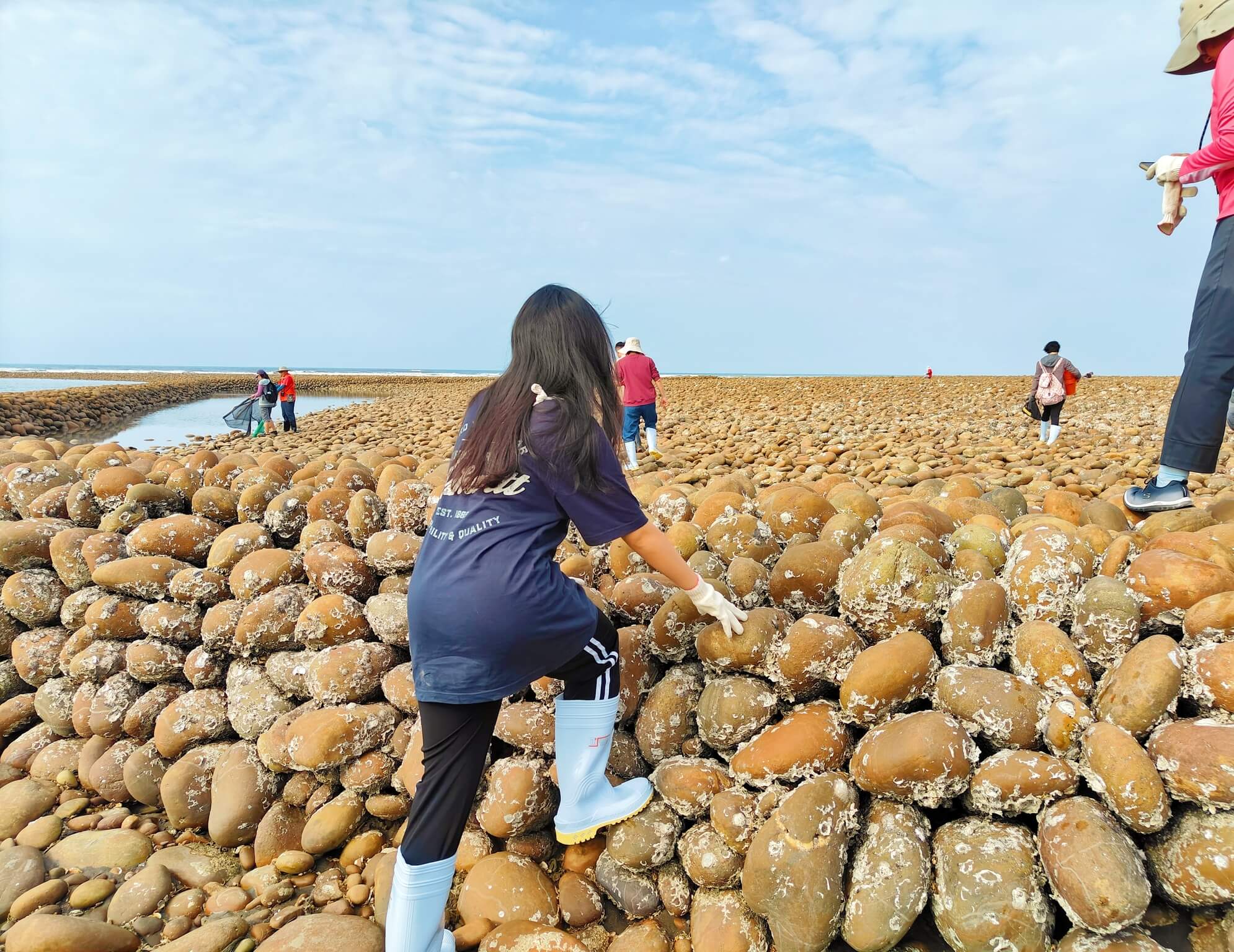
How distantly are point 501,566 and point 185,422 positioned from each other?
2669 centimetres

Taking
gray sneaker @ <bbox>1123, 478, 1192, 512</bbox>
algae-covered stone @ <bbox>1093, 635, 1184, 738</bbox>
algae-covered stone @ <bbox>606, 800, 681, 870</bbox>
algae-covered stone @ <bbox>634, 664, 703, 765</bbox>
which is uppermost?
gray sneaker @ <bbox>1123, 478, 1192, 512</bbox>

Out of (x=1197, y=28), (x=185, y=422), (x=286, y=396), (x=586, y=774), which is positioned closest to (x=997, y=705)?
(x=586, y=774)

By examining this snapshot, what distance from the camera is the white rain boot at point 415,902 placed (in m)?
1.94

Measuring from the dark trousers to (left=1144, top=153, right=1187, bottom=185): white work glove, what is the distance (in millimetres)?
260

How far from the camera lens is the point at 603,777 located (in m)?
2.36

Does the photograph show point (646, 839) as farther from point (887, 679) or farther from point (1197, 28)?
point (1197, 28)

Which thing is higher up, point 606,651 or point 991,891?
point 606,651

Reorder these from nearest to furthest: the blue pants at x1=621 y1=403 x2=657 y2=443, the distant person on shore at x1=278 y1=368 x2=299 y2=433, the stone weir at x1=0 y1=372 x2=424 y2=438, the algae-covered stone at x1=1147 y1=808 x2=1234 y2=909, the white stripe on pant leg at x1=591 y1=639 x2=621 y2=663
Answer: the algae-covered stone at x1=1147 y1=808 x2=1234 y2=909 → the white stripe on pant leg at x1=591 y1=639 x2=621 y2=663 → the blue pants at x1=621 y1=403 x2=657 y2=443 → the distant person on shore at x1=278 y1=368 x2=299 y2=433 → the stone weir at x1=0 y1=372 x2=424 y2=438

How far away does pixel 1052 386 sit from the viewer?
9242mm

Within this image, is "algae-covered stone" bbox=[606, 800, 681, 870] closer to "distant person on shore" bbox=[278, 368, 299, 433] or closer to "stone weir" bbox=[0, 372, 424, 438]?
"distant person on shore" bbox=[278, 368, 299, 433]

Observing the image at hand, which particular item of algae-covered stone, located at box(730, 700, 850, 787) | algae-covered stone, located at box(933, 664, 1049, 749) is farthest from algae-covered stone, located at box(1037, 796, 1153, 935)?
algae-covered stone, located at box(730, 700, 850, 787)

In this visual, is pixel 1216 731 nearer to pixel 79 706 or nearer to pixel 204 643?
pixel 204 643

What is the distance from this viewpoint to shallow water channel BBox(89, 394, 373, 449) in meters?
18.5

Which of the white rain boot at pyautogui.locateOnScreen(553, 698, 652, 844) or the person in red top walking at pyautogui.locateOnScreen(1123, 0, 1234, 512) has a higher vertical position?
the person in red top walking at pyautogui.locateOnScreen(1123, 0, 1234, 512)
